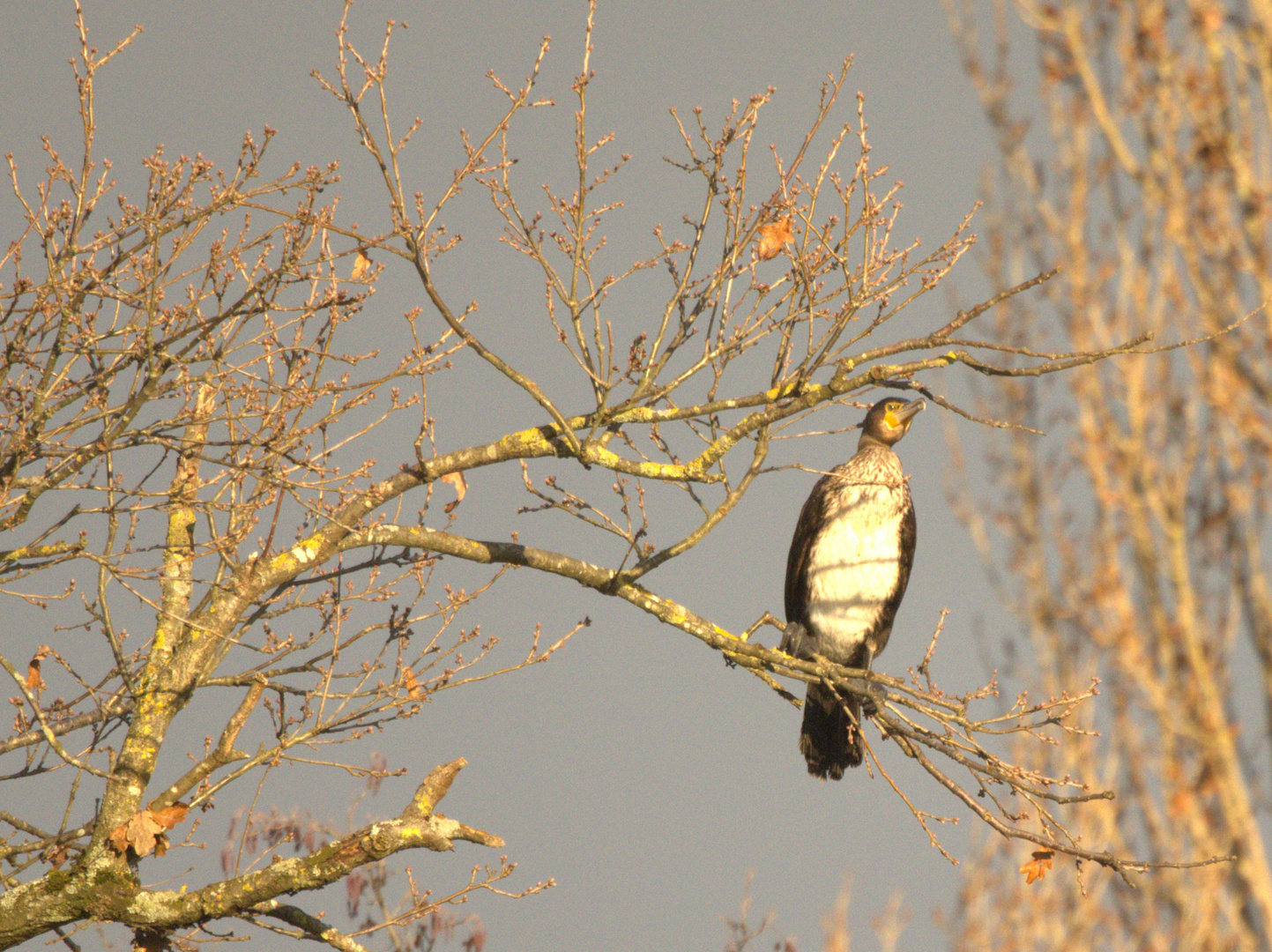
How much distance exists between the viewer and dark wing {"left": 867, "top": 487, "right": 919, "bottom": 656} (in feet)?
19.9

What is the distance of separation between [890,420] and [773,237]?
93.7 inches

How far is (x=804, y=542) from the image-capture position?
6.13m

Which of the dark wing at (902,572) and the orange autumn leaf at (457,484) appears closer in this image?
the orange autumn leaf at (457,484)

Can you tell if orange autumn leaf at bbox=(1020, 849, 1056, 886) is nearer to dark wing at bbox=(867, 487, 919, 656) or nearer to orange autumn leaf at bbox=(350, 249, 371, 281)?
dark wing at bbox=(867, 487, 919, 656)

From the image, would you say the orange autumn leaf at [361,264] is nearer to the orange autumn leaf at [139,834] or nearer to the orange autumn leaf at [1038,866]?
the orange autumn leaf at [139,834]

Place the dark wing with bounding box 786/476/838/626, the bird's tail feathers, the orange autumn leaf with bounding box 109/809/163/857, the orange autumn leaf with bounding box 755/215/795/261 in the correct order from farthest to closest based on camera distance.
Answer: the dark wing with bounding box 786/476/838/626 < the bird's tail feathers < the orange autumn leaf with bounding box 755/215/795/261 < the orange autumn leaf with bounding box 109/809/163/857

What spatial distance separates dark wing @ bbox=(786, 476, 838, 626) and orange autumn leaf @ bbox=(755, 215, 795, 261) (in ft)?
7.03

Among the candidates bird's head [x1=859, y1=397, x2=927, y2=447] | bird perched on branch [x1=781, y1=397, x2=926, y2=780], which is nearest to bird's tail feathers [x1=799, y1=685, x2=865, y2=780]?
bird perched on branch [x1=781, y1=397, x2=926, y2=780]

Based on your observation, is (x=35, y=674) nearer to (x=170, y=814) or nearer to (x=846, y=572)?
(x=170, y=814)

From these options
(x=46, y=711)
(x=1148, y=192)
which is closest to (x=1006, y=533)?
(x=1148, y=192)

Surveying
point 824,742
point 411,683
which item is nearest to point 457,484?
point 411,683

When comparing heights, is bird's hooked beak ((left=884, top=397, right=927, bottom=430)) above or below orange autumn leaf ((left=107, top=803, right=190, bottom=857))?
above

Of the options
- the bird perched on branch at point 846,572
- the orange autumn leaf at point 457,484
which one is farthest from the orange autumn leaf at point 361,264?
the bird perched on branch at point 846,572

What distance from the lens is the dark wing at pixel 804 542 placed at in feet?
20.1
